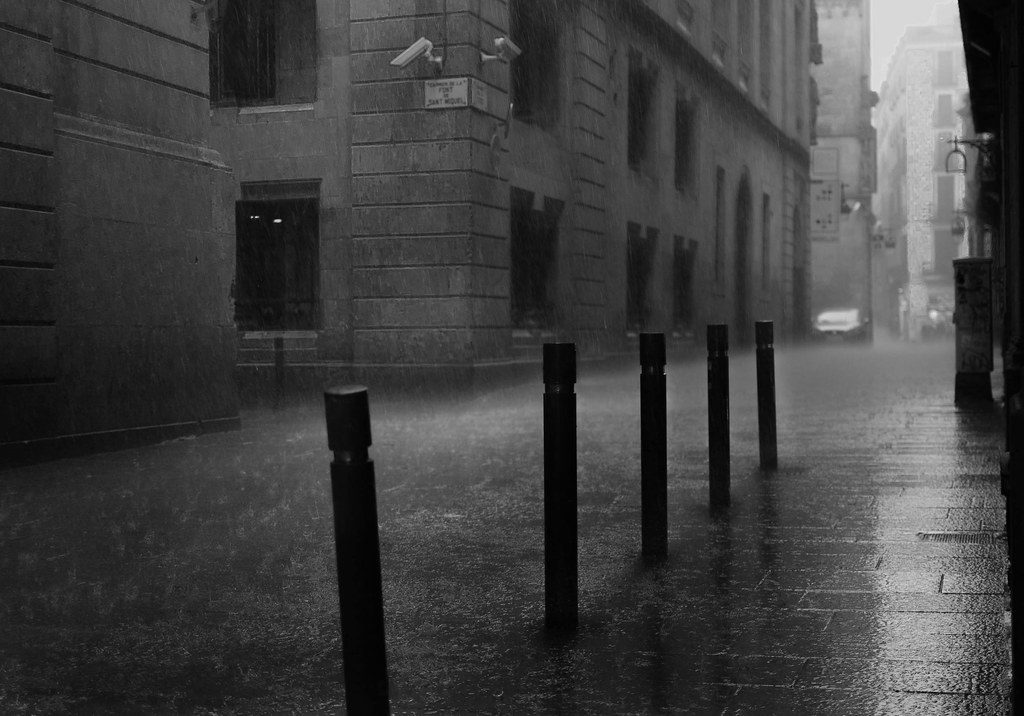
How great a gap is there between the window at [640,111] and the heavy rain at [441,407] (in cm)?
10

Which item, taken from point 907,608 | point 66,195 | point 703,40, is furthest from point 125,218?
point 703,40

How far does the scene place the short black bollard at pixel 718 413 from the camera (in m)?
6.52

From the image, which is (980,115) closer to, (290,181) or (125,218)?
(290,181)

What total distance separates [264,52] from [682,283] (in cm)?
1389

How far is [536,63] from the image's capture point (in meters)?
21.2

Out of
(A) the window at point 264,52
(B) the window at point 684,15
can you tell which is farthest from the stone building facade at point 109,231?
(B) the window at point 684,15

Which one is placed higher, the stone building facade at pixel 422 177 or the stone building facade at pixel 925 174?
the stone building facade at pixel 925 174

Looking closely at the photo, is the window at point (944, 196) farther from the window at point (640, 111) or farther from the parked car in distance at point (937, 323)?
the window at point (640, 111)

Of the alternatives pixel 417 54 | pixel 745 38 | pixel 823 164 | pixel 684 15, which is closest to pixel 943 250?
pixel 823 164

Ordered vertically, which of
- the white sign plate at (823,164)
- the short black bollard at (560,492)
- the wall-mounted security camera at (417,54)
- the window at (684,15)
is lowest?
the short black bollard at (560,492)

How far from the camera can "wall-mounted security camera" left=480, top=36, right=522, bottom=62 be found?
17.6 metres

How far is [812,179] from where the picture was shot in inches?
1930

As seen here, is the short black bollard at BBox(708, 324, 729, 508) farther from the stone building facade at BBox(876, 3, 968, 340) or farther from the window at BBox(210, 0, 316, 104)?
the stone building facade at BBox(876, 3, 968, 340)

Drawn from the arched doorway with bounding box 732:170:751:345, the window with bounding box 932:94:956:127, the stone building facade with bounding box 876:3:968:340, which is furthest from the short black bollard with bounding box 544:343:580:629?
the window with bounding box 932:94:956:127
